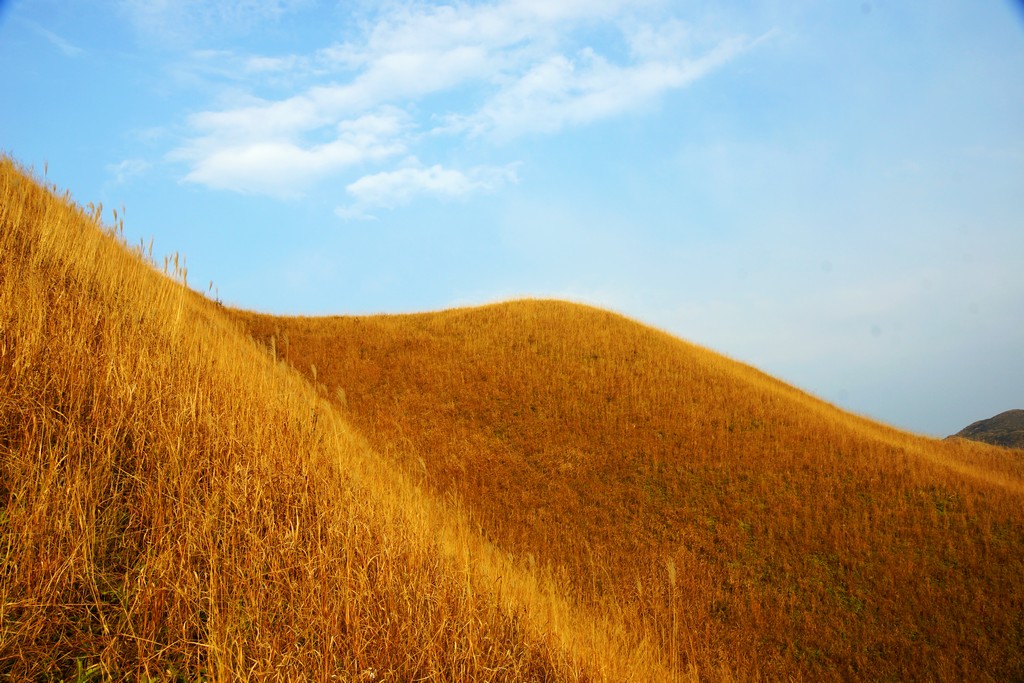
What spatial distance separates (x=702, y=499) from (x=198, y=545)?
35.2 feet

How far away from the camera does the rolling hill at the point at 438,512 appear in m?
4.69

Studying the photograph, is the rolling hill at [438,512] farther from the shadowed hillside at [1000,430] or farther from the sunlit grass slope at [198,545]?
the shadowed hillside at [1000,430]

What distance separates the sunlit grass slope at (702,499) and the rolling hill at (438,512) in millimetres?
63

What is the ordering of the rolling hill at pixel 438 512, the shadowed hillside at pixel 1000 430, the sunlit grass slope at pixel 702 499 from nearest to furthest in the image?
the rolling hill at pixel 438 512 < the sunlit grass slope at pixel 702 499 < the shadowed hillside at pixel 1000 430

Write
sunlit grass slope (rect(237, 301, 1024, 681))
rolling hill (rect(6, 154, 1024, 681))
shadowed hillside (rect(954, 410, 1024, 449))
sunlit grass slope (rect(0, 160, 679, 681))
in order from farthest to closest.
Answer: shadowed hillside (rect(954, 410, 1024, 449))
sunlit grass slope (rect(237, 301, 1024, 681))
rolling hill (rect(6, 154, 1024, 681))
sunlit grass slope (rect(0, 160, 679, 681))

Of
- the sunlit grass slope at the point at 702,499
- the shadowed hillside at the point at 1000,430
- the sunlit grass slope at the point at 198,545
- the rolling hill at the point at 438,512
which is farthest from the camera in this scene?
the shadowed hillside at the point at 1000,430

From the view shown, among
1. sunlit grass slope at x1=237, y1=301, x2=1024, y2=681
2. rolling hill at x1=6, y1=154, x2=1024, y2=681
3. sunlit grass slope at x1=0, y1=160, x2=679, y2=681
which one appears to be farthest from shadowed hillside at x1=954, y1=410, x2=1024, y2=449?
sunlit grass slope at x1=0, y1=160, x2=679, y2=681

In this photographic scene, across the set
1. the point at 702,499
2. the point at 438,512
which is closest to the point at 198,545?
the point at 438,512

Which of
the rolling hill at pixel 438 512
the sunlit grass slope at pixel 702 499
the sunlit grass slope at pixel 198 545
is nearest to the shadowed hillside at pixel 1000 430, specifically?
the sunlit grass slope at pixel 702 499

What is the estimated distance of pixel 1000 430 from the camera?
3312 cm

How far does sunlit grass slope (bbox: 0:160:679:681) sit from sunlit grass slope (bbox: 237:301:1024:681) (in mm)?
2706

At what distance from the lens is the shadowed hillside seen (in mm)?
30680

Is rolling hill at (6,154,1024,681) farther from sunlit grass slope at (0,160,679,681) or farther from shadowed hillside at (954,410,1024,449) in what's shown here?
shadowed hillside at (954,410,1024,449)

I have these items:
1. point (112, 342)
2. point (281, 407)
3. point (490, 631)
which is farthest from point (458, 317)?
point (490, 631)
